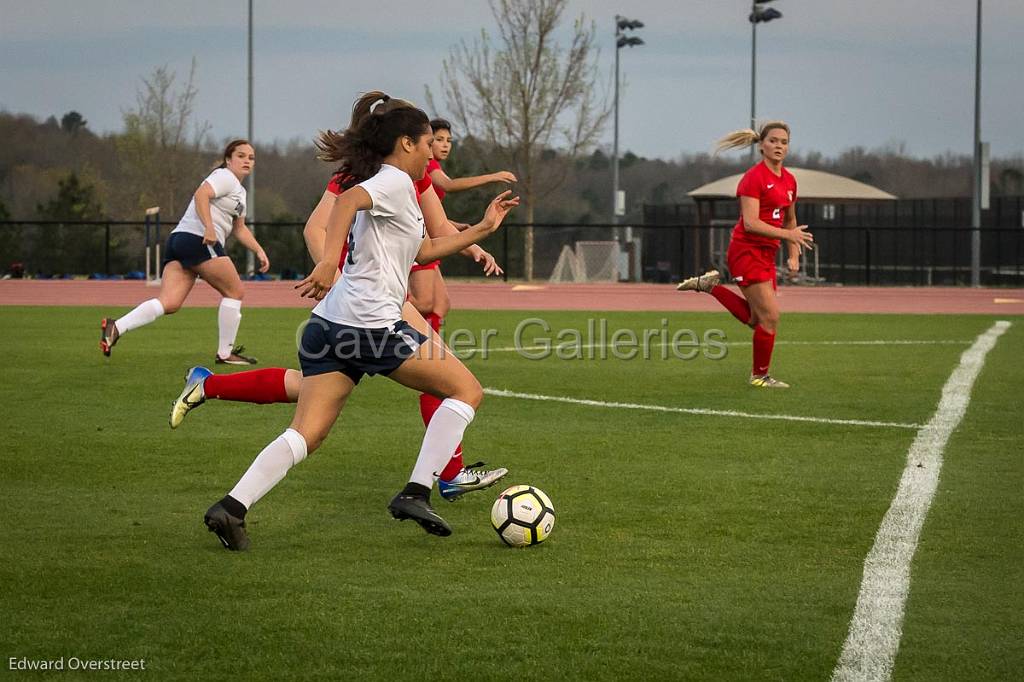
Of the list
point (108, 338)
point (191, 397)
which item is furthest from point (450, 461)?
point (108, 338)

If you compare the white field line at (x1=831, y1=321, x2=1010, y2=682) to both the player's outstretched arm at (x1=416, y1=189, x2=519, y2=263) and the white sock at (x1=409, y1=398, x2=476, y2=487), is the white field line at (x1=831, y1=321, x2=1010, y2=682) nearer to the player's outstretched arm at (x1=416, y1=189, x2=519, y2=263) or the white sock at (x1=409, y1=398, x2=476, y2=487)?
the white sock at (x1=409, y1=398, x2=476, y2=487)

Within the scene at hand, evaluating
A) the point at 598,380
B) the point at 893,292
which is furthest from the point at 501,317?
the point at 893,292

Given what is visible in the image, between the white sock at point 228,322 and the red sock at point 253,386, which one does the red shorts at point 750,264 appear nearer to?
the white sock at point 228,322

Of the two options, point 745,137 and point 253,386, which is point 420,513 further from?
point 745,137

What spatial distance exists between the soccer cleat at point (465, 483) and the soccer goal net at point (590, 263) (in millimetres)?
34456

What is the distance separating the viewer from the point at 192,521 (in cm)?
646

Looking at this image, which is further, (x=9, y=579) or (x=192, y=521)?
(x=192, y=521)

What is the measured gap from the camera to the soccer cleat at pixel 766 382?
1202 centimetres

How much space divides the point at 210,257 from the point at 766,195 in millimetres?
5362

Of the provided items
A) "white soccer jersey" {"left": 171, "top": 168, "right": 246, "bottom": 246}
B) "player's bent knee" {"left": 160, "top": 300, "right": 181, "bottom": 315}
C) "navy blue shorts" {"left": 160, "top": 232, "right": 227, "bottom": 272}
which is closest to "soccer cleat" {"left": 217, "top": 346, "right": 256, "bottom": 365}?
"player's bent knee" {"left": 160, "top": 300, "right": 181, "bottom": 315}

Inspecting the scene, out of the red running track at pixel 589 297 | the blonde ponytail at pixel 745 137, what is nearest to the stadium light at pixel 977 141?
the red running track at pixel 589 297

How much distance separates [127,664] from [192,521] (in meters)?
2.16

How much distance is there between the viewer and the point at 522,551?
593cm

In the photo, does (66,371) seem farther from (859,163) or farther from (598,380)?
(859,163)
